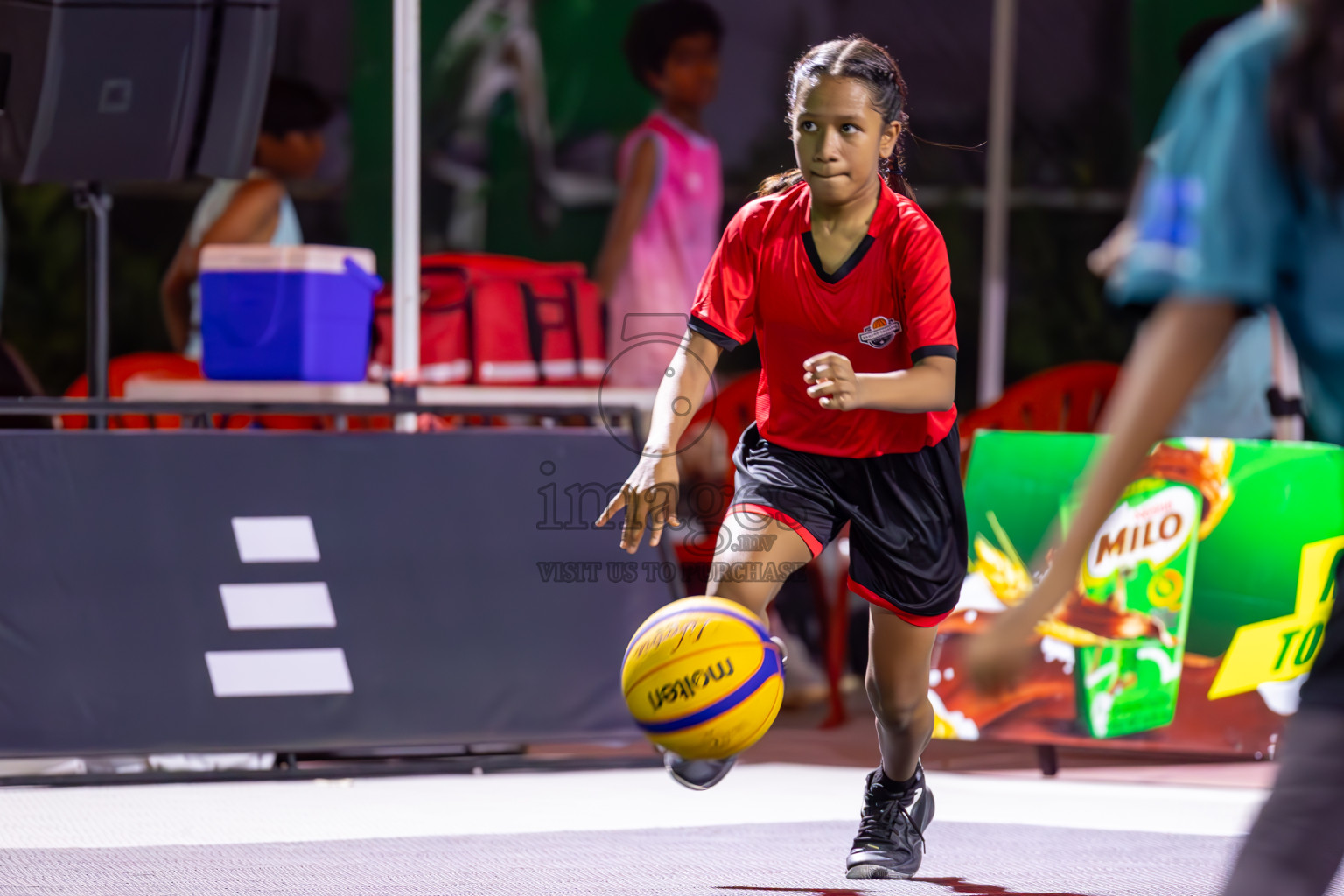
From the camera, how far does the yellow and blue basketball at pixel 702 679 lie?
3.32m

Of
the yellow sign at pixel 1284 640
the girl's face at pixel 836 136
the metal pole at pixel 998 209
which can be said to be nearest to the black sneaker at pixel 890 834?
the girl's face at pixel 836 136

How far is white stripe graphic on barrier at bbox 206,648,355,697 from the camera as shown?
5.11 metres

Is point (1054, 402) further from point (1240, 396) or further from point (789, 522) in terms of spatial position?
point (789, 522)

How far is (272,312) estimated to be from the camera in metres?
5.59

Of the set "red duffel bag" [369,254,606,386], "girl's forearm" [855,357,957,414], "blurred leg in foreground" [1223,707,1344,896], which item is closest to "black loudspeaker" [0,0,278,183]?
"red duffel bag" [369,254,606,386]

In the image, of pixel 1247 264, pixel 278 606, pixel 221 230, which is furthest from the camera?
pixel 221 230

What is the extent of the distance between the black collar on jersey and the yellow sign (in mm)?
2399

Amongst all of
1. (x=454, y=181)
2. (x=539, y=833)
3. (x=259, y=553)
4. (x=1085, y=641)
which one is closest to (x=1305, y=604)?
(x=1085, y=641)

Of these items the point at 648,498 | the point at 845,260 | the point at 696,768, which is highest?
the point at 845,260

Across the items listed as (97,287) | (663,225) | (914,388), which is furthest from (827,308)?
(663,225)

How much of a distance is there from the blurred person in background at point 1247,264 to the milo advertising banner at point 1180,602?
362 cm

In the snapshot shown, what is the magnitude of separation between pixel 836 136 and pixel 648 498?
3.13 feet

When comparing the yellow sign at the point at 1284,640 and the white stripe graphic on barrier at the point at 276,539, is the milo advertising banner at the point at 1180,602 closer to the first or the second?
the yellow sign at the point at 1284,640

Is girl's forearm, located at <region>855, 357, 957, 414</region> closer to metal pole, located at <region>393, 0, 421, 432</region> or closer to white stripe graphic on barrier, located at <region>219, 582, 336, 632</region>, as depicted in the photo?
white stripe graphic on barrier, located at <region>219, 582, 336, 632</region>
